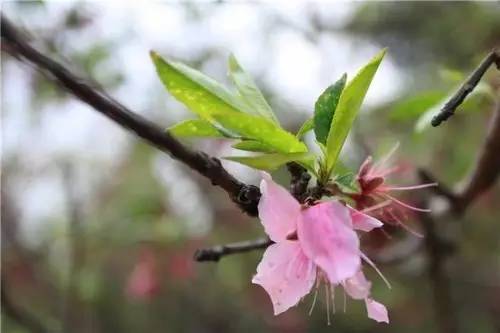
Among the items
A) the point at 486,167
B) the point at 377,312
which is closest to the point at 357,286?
the point at 377,312

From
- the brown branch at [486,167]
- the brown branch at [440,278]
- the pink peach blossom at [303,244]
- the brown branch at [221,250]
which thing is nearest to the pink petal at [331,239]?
the pink peach blossom at [303,244]

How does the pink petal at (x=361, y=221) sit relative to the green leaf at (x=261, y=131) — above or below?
below

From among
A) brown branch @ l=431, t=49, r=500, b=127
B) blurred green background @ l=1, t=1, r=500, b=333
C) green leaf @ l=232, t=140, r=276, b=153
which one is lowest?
blurred green background @ l=1, t=1, r=500, b=333

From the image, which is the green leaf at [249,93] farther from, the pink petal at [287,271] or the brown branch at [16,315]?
the brown branch at [16,315]

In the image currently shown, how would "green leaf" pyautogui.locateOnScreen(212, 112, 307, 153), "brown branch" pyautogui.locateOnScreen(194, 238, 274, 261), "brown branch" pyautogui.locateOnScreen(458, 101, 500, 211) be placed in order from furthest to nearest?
"brown branch" pyautogui.locateOnScreen(458, 101, 500, 211)
"brown branch" pyautogui.locateOnScreen(194, 238, 274, 261)
"green leaf" pyautogui.locateOnScreen(212, 112, 307, 153)

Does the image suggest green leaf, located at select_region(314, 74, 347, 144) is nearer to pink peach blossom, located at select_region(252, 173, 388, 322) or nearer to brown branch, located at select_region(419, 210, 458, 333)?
pink peach blossom, located at select_region(252, 173, 388, 322)

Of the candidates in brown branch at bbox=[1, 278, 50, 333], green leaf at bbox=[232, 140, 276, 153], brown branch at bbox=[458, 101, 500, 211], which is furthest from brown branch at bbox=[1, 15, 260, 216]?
brown branch at bbox=[1, 278, 50, 333]
